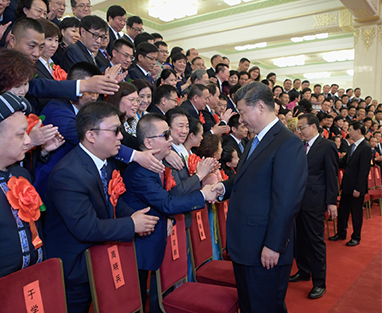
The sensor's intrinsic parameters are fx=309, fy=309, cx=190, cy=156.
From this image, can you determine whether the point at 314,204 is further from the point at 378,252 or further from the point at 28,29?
the point at 28,29

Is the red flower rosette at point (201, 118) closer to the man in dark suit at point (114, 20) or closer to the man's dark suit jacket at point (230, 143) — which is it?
the man's dark suit jacket at point (230, 143)

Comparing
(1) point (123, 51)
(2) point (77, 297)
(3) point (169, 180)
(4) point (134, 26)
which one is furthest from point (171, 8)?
(2) point (77, 297)

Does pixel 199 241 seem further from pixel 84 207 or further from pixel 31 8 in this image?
pixel 31 8

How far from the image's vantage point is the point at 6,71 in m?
1.52

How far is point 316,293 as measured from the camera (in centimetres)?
277

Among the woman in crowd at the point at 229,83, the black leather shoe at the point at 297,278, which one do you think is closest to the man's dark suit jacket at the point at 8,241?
the black leather shoe at the point at 297,278

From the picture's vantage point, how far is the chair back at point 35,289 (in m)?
1.11

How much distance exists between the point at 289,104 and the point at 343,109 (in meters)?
2.44

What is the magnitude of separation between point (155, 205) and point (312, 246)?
1.84 m

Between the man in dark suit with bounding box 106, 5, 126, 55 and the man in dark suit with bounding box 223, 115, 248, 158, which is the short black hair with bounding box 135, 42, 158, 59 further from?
the man in dark suit with bounding box 223, 115, 248, 158

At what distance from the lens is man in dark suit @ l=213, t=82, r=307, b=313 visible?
1.57 m

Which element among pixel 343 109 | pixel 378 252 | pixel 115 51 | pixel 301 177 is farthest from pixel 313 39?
pixel 301 177

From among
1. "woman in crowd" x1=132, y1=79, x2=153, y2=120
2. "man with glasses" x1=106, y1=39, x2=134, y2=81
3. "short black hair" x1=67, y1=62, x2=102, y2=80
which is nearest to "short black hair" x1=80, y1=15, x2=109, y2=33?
"man with glasses" x1=106, y1=39, x2=134, y2=81

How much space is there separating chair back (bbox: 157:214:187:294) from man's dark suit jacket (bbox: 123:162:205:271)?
7 centimetres
